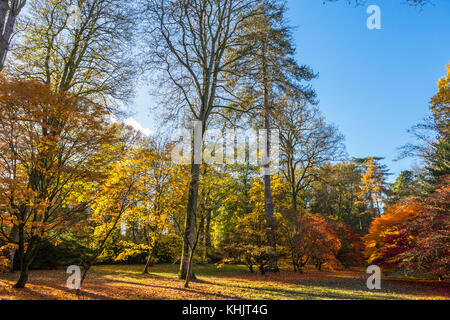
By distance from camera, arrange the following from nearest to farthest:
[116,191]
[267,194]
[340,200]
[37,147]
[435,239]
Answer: [37,147] < [116,191] < [435,239] < [267,194] < [340,200]

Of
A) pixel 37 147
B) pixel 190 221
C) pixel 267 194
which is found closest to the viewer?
pixel 37 147

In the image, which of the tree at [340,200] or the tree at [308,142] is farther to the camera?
the tree at [340,200]

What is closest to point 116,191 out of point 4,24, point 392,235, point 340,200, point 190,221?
point 190,221

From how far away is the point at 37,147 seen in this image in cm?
569

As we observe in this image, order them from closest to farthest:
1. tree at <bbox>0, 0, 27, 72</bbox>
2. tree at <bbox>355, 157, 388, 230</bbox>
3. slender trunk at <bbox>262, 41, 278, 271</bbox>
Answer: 1. tree at <bbox>0, 0, 27, 72</bbox>
2. slender trunk at <bbox>262, 41, 278, 271</bbox>
3. tree at <bbox>355, 157, 388, 230</bbox>

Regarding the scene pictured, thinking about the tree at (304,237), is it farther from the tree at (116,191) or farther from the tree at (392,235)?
the tree at (116,191)

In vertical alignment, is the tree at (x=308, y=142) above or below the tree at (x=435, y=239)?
above

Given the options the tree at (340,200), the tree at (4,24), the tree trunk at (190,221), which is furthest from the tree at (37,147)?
the tree at (340,200)

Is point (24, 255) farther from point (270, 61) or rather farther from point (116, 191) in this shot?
point (270, 61)

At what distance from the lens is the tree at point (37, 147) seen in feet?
16.9

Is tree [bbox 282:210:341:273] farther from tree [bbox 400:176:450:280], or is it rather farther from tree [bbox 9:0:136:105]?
tree [bbox 9:0:136:105]

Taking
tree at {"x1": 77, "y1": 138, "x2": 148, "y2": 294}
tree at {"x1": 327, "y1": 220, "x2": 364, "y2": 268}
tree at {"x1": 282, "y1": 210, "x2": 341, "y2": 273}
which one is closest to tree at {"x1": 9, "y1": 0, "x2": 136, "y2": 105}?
tree at {"x1": 77, "y1": 138, "x2": 148, "y2": 294}

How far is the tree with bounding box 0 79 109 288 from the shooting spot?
5.15 m
